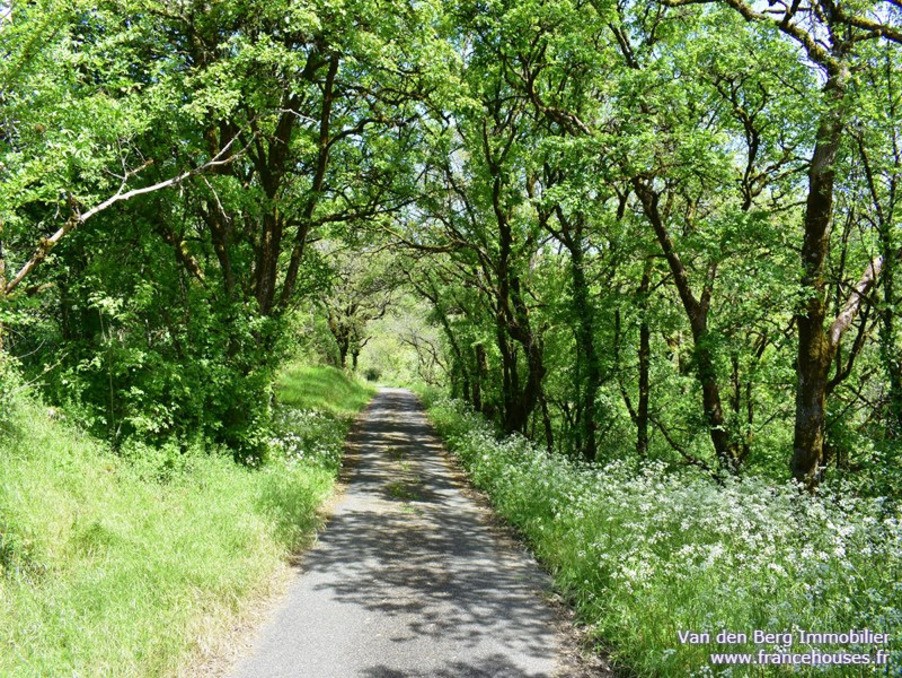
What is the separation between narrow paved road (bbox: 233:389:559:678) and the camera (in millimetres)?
5289

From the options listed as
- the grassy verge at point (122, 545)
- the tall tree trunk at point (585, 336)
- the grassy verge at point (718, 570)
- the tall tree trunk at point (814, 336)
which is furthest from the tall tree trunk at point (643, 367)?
the grassy verge at point (122, 545)

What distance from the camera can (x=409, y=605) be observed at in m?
6.55

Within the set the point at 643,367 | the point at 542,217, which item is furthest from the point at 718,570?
the point at 542,217

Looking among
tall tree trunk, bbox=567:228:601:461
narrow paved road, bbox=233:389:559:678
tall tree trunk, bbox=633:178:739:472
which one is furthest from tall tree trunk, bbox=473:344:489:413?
narrow paved road, bbox=233:389:559:678

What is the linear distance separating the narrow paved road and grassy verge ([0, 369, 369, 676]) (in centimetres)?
64

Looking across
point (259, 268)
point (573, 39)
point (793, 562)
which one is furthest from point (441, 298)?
point (793, 562)

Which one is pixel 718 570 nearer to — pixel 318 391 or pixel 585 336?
pixel 585 336

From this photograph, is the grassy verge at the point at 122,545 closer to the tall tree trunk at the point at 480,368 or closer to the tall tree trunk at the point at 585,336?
the tall tree trunk at the point at 585,336

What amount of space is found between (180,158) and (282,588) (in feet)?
26.4

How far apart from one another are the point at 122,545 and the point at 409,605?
3.35m

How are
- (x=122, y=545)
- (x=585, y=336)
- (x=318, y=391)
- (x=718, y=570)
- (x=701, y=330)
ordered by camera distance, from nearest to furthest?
(x=718, y=570) < (x=122, y=545) < (x=701, y=330) < (x=585, y=336) < (x=318, y=391)

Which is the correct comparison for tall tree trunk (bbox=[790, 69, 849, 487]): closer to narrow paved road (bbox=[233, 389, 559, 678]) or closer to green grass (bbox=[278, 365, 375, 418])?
narrow paved road (bbox=[233, 389, 559, 678])

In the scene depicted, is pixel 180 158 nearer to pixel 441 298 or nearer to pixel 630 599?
pixel 630 599

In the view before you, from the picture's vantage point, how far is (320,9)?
981 cm
